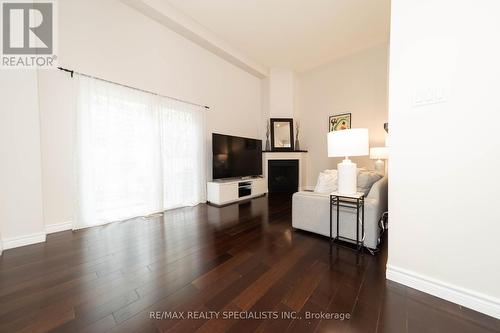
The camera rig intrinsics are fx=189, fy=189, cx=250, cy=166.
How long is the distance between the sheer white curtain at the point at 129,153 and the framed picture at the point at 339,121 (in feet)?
11.5

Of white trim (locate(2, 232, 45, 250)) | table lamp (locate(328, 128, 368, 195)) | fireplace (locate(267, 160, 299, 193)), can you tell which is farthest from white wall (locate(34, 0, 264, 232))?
table lamp (locate(328, 128, 368, 195))

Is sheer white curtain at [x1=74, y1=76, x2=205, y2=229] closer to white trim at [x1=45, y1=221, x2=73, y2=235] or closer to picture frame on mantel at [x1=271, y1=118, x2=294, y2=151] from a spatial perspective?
white trim at [x1=45, y1=221, x2=73, y2=235]

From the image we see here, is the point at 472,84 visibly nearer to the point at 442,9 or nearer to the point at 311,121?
the point at 442,9

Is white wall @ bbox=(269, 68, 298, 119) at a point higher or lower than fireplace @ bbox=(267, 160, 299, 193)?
higher

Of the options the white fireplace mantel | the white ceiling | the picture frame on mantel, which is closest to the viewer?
the white ceiling

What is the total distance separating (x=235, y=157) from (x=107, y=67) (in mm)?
2619

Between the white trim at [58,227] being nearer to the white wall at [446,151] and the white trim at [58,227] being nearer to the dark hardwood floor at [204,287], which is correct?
the dark hardwood floor at [204,287]

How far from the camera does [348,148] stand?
5.85 ft

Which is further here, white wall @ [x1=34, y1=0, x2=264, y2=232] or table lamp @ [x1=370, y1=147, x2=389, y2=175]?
table lamp @ [x1=370, y1=147, x2=389, y2=175]

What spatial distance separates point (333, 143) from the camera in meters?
1.88

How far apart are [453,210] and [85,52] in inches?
166

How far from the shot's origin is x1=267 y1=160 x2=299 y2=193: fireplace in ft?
16.8

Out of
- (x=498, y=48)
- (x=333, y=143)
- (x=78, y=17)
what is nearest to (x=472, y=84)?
(x=498, y=48)

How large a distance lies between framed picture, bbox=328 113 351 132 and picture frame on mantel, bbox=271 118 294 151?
41.3 inches
